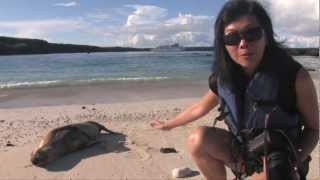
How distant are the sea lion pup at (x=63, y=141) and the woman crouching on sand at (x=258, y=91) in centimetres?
313

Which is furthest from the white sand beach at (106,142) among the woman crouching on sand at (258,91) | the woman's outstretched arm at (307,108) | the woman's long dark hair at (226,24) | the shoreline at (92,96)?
the woman's long dark hair at (226,24)

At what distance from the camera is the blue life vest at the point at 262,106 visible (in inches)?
135

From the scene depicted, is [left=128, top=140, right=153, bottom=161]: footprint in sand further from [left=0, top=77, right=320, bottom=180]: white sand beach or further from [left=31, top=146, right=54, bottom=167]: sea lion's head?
[left=31, top=146, right=54, bottom=167]: sea lion's head

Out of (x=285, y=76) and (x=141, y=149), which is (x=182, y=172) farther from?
(x=285, y=76)

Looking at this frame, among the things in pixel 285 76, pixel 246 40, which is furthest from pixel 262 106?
pixel 246 40

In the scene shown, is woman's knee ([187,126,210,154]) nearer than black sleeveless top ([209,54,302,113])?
No

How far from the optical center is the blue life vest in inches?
135

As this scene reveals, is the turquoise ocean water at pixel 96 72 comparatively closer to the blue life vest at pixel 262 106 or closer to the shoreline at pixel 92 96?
the shoreline at pixel 92 96

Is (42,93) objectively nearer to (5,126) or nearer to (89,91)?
(89,91)

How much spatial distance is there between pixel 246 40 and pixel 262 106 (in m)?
0.48

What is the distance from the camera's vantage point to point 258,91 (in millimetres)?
3475

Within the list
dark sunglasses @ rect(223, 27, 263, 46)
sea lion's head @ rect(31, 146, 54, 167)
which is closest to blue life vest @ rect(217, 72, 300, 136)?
dark sunglasses @ rect(223, 27, 263, 46)

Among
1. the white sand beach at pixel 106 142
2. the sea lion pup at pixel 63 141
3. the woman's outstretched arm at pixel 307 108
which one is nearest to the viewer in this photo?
the woman's outstretched arm at pixel 307 108

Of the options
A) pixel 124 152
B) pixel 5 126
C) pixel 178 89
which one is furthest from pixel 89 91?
pixel 124 152
